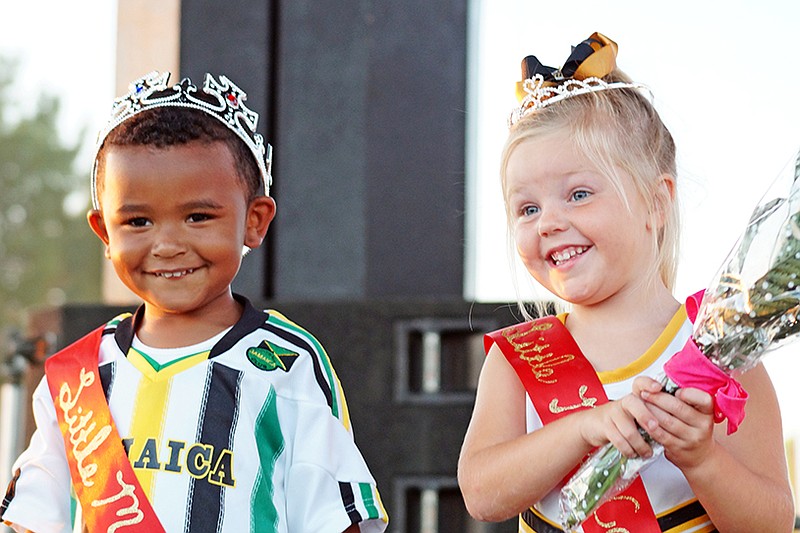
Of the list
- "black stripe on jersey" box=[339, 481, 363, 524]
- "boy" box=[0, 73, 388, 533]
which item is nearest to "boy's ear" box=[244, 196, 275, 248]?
"boy" box=[0, 73, 388, 533]

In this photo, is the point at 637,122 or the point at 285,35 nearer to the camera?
the point at 637,122

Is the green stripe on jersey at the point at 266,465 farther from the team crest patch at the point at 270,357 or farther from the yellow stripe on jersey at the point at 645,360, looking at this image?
the yellow stripe on jersey at the point at 645,360

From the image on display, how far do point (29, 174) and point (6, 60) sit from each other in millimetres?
2479

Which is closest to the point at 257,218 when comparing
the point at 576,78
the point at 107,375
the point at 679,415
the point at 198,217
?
the point at 198,217

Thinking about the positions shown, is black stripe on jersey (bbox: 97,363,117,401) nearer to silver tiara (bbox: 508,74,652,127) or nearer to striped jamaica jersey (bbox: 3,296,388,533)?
striped jamaica jersey (bbox: 3,296,388,533)

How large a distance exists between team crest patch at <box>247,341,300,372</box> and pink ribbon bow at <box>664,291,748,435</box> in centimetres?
67

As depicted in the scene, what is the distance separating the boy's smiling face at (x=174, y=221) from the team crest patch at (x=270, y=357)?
0.12 meters

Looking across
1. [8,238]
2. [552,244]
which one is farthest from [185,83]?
[8,238]

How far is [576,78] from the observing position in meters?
2.06

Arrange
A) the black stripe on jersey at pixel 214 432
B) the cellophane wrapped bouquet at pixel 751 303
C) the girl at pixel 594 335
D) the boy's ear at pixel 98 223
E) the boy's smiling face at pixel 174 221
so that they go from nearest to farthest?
the cellophane wrapped bouquet at pixel 751 303
the girl at pixel 594 335
the black stripe on jersey at pixel 214 432
the boy's smiling face at pixel 174 221
the boy's ear at pixel 98 223

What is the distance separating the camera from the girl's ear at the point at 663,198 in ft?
6.47

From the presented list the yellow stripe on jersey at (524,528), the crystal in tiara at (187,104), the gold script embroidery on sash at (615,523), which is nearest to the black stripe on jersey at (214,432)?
the crystal in tiara at (187,104)

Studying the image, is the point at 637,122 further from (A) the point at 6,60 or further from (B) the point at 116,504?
(A) the point at 6,60

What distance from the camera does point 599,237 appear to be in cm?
191
